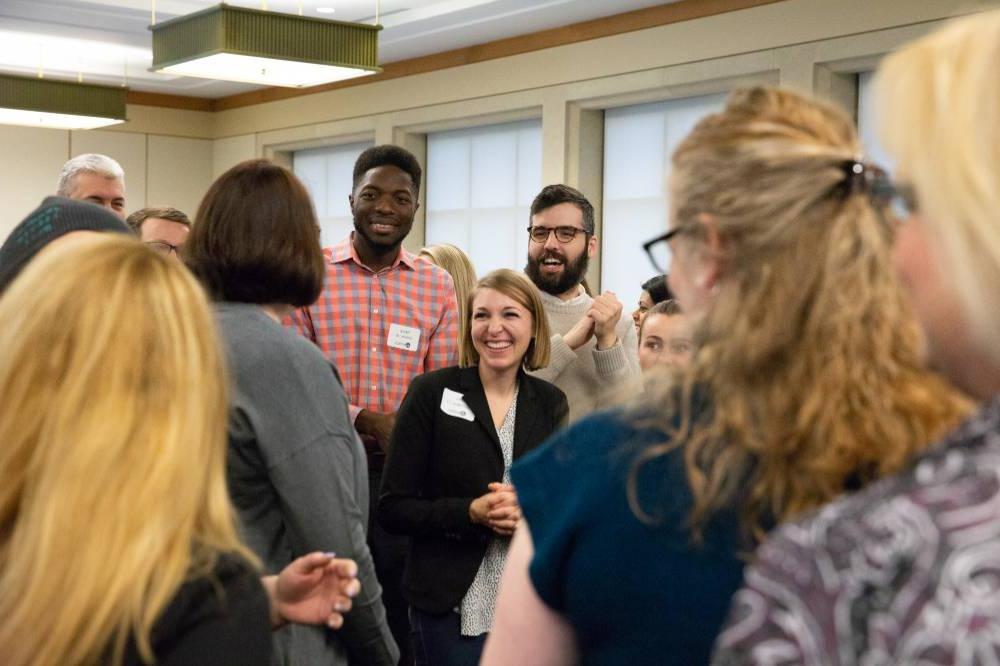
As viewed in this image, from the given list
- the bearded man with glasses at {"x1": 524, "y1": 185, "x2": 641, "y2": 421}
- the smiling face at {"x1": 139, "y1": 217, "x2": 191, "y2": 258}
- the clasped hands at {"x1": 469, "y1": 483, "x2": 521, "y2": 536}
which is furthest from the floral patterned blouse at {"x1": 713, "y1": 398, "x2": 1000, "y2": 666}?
the smiling face at {"x1": 139, "y1": 217, "x2": 191, "y2": 258}

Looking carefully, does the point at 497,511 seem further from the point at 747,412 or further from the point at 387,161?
the point at 747,412

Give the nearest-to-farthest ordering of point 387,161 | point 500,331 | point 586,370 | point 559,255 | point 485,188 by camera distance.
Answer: point 500,331 < point 586,370 < point 387,161 < point 559,255 < point 485,188

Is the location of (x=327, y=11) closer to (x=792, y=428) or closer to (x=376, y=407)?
(x=376, y=407)

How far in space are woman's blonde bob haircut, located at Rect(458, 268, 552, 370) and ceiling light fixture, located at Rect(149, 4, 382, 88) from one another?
364 centimetres

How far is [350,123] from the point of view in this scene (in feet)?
35.4

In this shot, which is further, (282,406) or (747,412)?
(282,406)

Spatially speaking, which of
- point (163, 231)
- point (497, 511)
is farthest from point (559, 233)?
point (163, 231)

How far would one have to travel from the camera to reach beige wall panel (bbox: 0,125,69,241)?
1202cm

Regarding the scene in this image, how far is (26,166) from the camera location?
12.1 m

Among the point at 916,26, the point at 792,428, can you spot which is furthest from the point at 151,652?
the point at 916,26

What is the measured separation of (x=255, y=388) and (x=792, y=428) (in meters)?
1.20

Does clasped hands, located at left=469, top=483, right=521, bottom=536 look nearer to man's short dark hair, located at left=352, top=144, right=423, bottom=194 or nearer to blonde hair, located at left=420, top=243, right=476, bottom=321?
man's short dark hair, located at left=352, top=144, right=423, bottom=194

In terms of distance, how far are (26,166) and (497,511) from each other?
10.4m

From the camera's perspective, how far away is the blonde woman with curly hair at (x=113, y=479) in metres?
1.09
